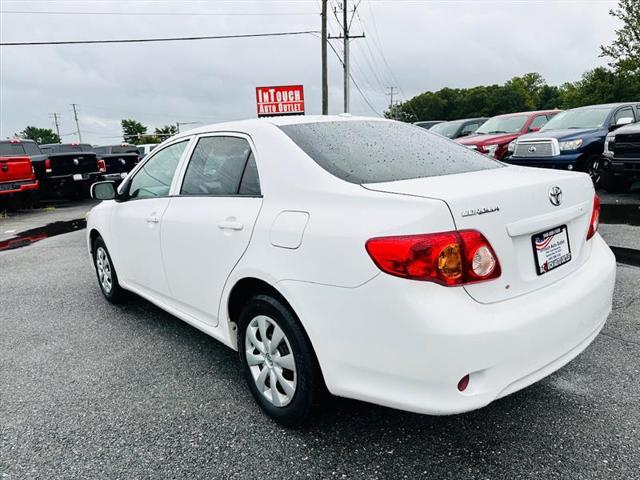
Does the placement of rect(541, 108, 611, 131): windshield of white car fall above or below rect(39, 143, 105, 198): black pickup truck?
above

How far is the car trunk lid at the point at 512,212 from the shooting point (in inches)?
80.9

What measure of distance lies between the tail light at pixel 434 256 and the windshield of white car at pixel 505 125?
37.8 feet

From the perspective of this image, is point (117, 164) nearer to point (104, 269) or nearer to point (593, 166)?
point (104, 269)

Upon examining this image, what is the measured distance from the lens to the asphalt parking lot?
7.60ft

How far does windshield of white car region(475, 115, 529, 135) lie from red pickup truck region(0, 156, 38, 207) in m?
11.4

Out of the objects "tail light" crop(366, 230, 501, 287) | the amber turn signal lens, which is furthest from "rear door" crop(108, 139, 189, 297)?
the amber turn signal lens

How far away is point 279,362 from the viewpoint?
2539mm

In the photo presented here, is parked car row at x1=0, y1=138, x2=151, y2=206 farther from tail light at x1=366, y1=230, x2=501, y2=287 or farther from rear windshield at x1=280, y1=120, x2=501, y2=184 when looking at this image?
tail light at x1=366, y1=230, x2=501, y2=287

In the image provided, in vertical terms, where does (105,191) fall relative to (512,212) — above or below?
below

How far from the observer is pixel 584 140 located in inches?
384

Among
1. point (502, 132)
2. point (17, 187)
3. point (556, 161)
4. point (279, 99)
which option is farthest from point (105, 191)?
point (279, 99)

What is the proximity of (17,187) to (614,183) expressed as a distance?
13.6m

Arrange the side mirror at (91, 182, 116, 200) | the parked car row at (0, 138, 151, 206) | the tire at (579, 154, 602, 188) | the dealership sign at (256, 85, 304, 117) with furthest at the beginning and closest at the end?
the dealership sign at (256, 85, 304, 117)
the parked car row at (0, 138, 151, 206)
the tire at (579, 154, 602, 188)
the side mirror at (91, 182, 116, 200)

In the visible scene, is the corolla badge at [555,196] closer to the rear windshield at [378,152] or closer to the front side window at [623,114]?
the rear windshield at [378,152]
